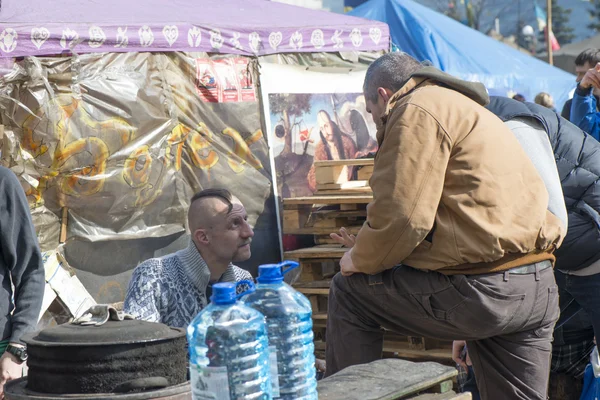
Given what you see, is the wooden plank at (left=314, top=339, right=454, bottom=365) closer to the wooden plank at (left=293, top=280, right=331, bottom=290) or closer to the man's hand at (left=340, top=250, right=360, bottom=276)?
the wooden plank at (left=293, top=280, right=331, bottom=290)

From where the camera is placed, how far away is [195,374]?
2.27 metres

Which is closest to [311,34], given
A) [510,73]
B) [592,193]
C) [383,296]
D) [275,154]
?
[275,154]

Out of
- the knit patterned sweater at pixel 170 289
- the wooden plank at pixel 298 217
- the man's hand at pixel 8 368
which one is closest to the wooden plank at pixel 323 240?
the wooden plank at pixel 298 217

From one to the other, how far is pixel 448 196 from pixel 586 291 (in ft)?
6.20

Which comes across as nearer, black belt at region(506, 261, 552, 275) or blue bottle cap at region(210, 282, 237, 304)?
blue bottle cap at region(210, 282, 237, 304)

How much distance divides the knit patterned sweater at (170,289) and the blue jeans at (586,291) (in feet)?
6.68

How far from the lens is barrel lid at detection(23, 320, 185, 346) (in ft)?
8.21

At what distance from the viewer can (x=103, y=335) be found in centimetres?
251

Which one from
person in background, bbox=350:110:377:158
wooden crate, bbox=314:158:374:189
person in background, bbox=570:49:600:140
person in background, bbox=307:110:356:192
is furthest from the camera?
person in background, bbox=350:110:377:158

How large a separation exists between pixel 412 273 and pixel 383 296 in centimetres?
18

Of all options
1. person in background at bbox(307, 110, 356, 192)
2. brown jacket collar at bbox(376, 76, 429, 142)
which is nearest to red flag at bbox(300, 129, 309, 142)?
person in background at bbox(307, 110, 356, 192)

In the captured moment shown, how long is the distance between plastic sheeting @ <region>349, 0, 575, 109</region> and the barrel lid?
34.4 feet

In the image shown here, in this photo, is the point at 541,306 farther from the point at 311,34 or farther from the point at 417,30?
the point at 417,30

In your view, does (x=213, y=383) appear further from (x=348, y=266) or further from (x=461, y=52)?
(x=461, y=52)
